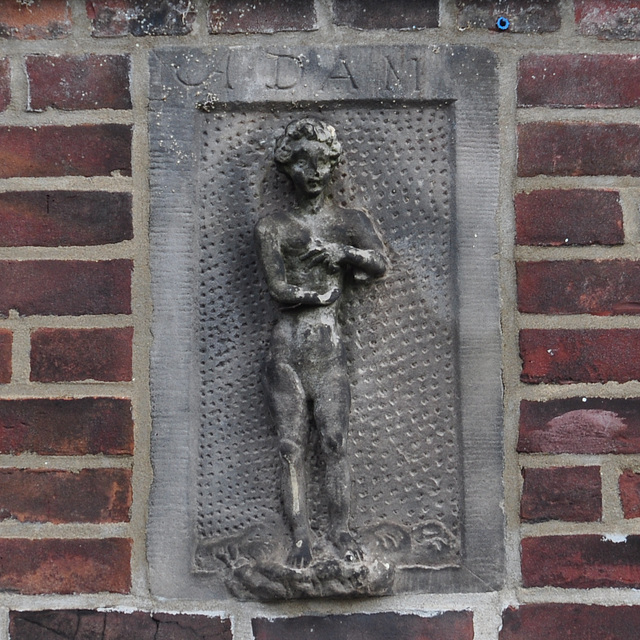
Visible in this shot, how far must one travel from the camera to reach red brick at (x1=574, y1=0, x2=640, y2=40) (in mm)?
1188

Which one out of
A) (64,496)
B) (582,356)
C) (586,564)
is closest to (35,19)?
(64,496)

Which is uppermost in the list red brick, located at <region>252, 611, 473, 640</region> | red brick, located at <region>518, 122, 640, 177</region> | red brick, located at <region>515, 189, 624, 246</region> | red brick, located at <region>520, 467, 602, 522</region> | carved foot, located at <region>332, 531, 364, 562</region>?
red brick, located at <region>518, 122, 640, 177</region>

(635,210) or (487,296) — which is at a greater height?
(635,210)

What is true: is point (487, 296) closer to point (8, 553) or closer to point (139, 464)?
point (139, 464)

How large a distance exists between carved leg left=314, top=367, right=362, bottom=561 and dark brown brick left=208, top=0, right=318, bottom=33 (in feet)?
1.60

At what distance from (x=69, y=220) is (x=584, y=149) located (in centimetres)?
73

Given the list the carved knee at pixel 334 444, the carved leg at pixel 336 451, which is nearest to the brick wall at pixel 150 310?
the carved leg at pixel 336 451

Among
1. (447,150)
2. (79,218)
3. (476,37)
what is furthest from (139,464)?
(476,37)

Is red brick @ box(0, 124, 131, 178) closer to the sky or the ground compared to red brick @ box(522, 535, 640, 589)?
closer to the sky

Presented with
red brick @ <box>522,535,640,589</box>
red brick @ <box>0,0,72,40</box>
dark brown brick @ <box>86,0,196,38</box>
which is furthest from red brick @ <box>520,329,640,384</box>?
red brick @ <box>0,0,72,40</box>

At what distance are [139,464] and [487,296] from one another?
0.54 metres

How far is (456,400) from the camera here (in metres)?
1.18

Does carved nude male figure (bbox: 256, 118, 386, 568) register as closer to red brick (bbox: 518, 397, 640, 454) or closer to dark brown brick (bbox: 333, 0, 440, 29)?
dark brown brick (bbox: 333, 0, 440, 29)

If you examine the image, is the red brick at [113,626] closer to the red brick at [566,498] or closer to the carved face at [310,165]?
the red brick at [566,498]
